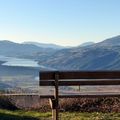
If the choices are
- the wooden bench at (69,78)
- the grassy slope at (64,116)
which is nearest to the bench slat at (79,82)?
the wooden bench at (69,78)

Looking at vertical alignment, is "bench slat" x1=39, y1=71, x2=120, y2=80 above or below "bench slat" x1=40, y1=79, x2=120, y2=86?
above

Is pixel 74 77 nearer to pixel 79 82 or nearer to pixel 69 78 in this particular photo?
pixel 69 78

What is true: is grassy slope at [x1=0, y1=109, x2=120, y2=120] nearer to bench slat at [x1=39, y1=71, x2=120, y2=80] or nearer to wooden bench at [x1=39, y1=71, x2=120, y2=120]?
wooden bench at [x1=39, y1=71, x2=120, y2=120]

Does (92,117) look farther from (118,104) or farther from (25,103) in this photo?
(25,103)

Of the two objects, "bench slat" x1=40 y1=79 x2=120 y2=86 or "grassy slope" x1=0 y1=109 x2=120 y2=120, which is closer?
"bench slat" x1=40 y1=79 x2=120 y2=86

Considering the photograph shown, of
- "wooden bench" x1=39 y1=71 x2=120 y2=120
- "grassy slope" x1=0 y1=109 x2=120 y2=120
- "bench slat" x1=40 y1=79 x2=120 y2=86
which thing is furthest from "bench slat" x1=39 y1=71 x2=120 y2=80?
"grassy slope" x1=0 y1=109 x2=120 y2=120

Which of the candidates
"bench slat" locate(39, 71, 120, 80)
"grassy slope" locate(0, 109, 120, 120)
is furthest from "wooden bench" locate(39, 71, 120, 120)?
"grassy slope" locate(0, 109, 120, 120)

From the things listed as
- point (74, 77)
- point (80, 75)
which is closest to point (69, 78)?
point (74, 77)

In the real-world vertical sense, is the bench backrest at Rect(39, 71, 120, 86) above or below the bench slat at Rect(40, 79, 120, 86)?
above

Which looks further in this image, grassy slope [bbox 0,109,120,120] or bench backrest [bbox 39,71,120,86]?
grassy slope [bbox 0,109,120,120]

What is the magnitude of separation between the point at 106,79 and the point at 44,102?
407 cm

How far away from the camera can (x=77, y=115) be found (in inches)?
480

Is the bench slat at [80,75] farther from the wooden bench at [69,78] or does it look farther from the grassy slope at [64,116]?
the grassy slope at [64,116]

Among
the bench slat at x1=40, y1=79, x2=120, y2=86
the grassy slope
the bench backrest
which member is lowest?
the grassy slope
